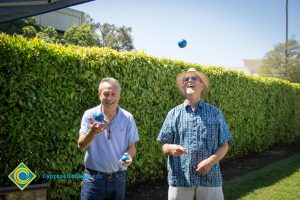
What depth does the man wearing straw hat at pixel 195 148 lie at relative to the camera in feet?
11.3

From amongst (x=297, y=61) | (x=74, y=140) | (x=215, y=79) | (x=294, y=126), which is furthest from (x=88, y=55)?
(x=297, y=61)

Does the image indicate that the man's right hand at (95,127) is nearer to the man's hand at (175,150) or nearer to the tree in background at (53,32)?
the man's hand at (175,150)

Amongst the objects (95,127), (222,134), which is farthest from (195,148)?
(95,127)

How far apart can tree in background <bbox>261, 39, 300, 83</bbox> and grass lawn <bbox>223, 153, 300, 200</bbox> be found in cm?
3043

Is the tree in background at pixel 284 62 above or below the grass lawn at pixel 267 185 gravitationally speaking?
above

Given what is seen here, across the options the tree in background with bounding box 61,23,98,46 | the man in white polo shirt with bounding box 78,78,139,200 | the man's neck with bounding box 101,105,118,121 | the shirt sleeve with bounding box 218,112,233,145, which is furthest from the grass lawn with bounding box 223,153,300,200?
the tree in background with bounding box 61,23,98,46

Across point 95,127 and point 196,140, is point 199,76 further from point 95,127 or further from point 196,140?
point 95,127

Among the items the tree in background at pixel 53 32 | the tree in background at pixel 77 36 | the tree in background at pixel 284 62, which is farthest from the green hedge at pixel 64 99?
the tree in background at pixel 284 62

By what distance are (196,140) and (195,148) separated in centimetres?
8

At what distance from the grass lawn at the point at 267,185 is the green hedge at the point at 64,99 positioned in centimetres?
175

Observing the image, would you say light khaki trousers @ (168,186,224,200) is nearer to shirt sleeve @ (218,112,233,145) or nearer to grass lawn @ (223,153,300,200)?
shirt sleeve @ (218,112,233,145)

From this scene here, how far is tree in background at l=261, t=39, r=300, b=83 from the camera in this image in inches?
1454

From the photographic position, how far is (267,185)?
7.39 meters

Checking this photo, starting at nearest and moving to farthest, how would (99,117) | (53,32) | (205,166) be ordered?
(99,117) → (205,166) → (53,32)
